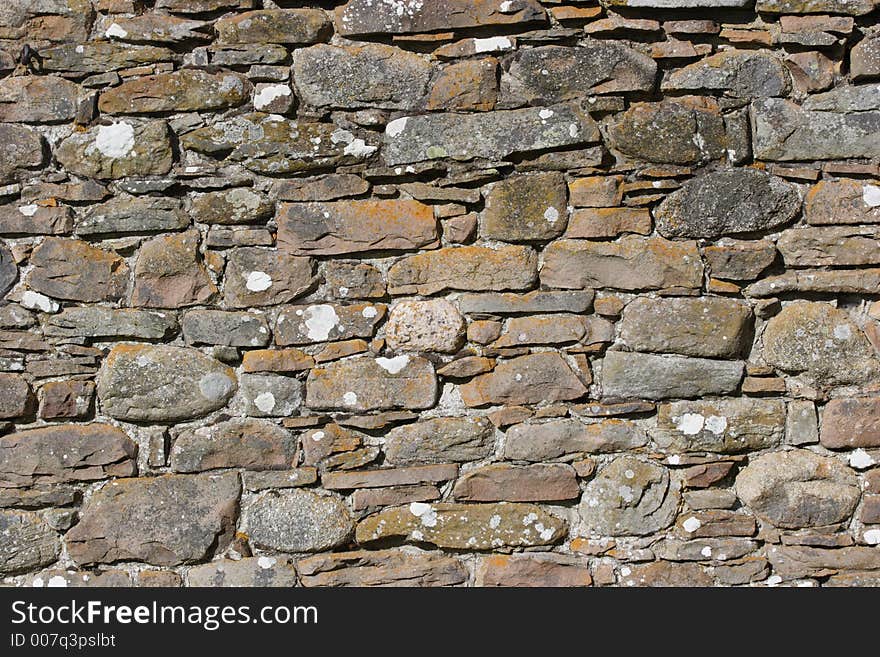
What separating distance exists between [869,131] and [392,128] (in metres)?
1.73

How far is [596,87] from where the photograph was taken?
2654 mm

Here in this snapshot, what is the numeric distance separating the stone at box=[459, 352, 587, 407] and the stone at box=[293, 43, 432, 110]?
1.03 m

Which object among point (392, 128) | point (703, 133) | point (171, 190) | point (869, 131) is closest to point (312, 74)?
point (392, 128)

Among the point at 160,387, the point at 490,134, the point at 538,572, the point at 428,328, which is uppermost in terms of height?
the point at 490,134

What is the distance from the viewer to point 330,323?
8.64 ft

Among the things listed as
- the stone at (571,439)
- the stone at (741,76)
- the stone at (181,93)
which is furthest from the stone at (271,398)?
the stone at (741,76)

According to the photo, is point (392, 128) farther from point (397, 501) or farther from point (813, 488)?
point (813, 488)

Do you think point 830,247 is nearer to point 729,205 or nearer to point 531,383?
point 729,205

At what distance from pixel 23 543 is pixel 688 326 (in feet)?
8.23

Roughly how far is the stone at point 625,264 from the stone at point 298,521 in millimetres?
1127

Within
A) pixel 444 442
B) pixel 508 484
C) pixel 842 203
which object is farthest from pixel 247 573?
pixel 842 203

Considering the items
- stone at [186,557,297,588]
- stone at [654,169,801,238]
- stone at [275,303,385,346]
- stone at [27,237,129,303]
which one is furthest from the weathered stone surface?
stone at [186,557,297,588]

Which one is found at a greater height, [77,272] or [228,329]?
[77,272]

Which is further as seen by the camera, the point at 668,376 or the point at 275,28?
the point at 275,28
